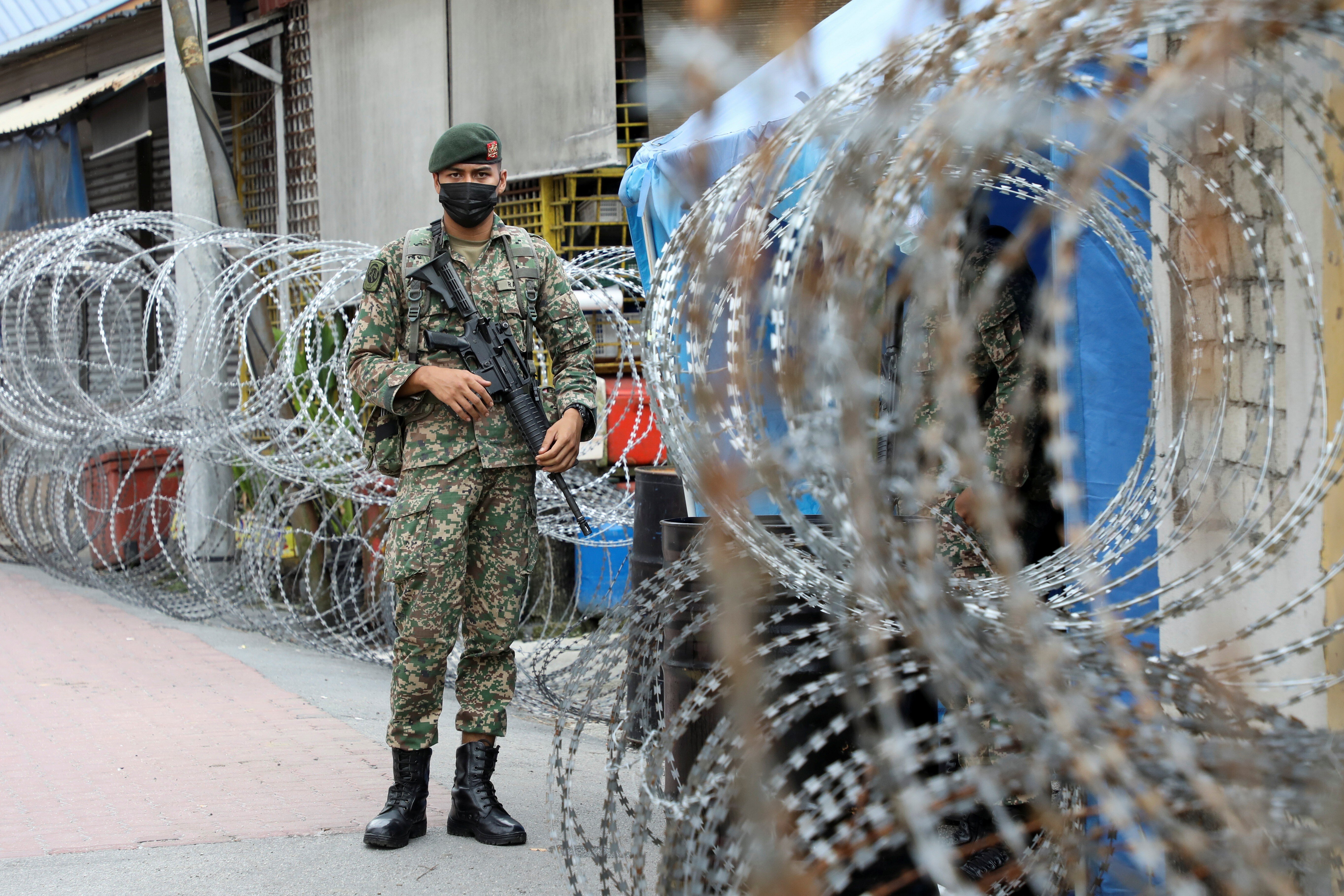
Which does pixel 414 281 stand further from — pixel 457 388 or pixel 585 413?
pixel 585 413

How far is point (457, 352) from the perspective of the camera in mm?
3809

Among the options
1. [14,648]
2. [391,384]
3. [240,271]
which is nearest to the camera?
[391,384]

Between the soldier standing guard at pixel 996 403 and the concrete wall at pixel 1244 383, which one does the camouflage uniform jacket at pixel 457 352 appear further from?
the concrete wall at pixel 1244 383

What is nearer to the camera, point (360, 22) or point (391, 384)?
point (391, 384)

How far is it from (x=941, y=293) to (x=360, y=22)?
945cm

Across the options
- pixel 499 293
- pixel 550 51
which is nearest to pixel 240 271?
A: pixel 550 51

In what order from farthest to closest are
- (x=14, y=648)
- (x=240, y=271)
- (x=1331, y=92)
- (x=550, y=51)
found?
(x=550, y=51) → (x=240, y=271) → (x=14, y=648) → (x=1331, y=92)

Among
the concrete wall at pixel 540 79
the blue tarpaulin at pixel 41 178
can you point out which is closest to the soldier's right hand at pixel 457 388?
the concrete wall at pixel 540 79

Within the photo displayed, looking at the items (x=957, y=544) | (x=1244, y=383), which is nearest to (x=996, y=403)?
(x=957, y=544)

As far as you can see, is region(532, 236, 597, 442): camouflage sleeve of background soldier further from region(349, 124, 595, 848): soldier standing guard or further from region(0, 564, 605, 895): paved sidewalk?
region(0, 564, 605, 895): paved sidewalk

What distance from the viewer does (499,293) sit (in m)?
3.89

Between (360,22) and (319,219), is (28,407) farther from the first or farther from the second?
(360,22)

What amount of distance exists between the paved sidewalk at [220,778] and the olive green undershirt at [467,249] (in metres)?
1.73

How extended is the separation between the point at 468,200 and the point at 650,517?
A: 1.41 meters
